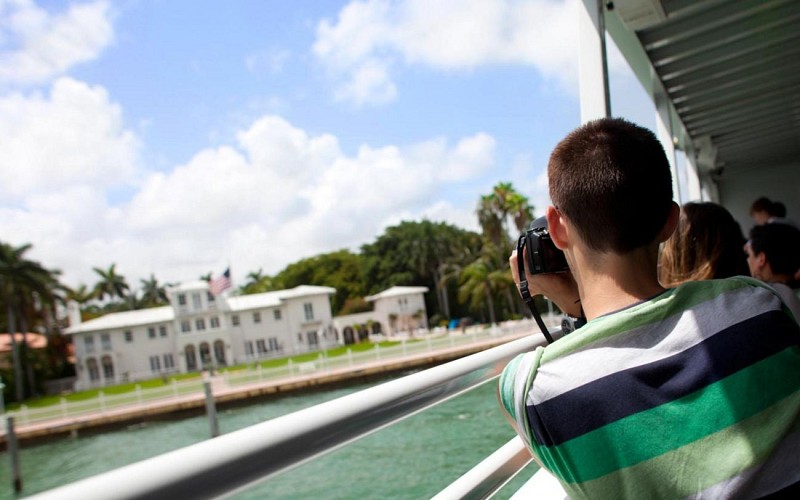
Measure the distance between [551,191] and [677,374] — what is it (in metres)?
0.26

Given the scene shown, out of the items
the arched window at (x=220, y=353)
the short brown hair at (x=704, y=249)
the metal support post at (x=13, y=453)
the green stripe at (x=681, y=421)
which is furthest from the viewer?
the arched window at (x=220, y=353)

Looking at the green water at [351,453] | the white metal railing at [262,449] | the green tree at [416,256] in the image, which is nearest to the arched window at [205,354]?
the green tree at [416,256]

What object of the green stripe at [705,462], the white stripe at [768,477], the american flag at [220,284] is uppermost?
the american flag at [220,284]

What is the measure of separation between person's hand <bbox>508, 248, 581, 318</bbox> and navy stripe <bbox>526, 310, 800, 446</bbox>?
335 millimetres

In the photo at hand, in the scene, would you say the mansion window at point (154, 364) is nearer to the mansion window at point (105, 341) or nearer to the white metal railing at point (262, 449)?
the mansion window at point (105, 341)

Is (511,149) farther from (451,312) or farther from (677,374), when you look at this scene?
(451,312)

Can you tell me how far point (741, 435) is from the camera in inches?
25.4

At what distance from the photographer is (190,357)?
43.6 meters

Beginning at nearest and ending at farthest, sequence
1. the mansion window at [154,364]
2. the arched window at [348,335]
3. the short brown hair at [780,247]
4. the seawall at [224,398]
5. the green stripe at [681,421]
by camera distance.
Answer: the green stripe at [681,421]
the short brown hair at [780,247]
the seawall at [224,398]
the mansion window at [154,364]
the arched window at [348,335]

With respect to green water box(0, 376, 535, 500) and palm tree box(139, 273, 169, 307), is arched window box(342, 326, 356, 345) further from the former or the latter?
palm tree box(139, 273, 169, 307)

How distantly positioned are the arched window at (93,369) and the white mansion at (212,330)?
7 cm

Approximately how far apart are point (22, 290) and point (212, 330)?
493 inches

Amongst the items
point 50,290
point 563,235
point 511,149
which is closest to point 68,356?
point 50,290

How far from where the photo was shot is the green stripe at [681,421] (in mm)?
Result: 636
